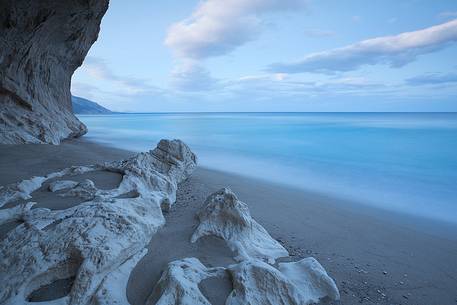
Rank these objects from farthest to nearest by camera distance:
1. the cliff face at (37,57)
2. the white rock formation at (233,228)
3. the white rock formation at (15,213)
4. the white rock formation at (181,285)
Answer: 1. the cliff face at (37,57)
2. the white rock formation at (233,228)
3. the white rock formation at (15,213)
4. the white rock formation at (181,285)

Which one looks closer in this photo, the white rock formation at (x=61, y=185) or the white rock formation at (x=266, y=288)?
the white rock formation at (x=266, y=288)

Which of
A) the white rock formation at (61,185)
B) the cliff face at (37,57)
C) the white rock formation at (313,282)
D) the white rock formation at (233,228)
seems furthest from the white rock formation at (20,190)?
the cliff face at (37,57)

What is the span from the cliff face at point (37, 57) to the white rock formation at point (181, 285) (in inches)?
306

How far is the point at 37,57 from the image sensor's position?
9.57m

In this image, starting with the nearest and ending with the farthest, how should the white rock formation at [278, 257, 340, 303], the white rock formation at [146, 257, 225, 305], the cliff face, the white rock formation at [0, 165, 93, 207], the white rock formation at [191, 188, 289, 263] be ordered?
the white rock formation at [146, 257, 225, 305] < the white rock formation at [278, 257, 340, 303] < the white rock formation at [191, 188, 289, 263] < the white rock formation at [0, 165, 93, 207] < the cliff face

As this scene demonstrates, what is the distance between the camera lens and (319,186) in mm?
7098

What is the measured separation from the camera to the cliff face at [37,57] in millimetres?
7492

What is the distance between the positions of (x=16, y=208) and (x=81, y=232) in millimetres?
1017

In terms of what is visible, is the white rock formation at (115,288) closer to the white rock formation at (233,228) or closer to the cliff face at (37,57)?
the white rock formation at (233,228)

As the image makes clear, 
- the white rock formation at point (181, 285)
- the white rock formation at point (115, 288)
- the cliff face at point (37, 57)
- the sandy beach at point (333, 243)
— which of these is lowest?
the sandy beach at point (333, 243)

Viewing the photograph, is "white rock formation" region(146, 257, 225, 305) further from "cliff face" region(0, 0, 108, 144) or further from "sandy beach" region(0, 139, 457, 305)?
"cliff face" region(0, 0, 108, 144)

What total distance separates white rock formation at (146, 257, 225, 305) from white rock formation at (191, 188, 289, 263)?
0.61m

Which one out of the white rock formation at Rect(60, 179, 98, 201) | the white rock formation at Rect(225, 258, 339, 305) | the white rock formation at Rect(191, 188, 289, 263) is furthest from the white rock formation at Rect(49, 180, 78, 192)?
the white rock formation at Rect(225, 258, 339, 305)

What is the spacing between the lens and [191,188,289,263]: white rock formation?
259 centimetres
